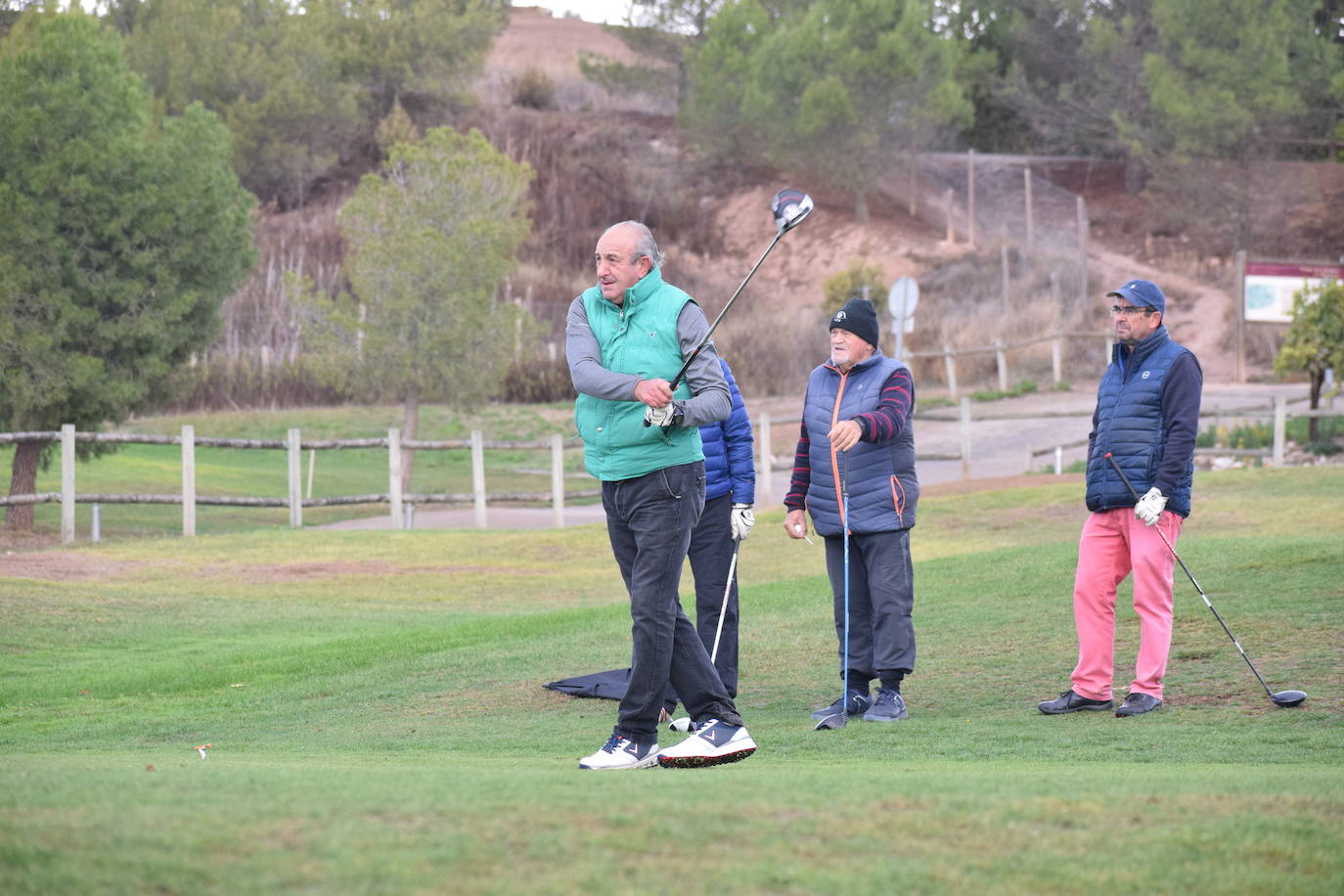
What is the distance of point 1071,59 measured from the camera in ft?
215

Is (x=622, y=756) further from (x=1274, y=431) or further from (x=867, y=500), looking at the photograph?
(x=1274, y=431)

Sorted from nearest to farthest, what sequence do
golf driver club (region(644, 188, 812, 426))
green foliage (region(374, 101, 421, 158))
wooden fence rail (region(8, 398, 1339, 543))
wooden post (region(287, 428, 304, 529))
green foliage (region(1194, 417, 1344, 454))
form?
golf driver club (region(644, 188, 812, 426)), wooden fence rail (region(8, 398, 1339, 543)), wooden post (region(287, 428, 304, 529)), green foliage (region(1194, 417, 1344, 454)), green foliage (region(374, 101, 421, 158))

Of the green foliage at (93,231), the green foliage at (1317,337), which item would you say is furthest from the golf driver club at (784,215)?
the green foliage at (1317,337)

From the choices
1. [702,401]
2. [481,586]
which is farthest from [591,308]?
[481,586]

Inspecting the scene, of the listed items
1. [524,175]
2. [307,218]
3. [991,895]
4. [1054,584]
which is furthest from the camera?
[307,218]

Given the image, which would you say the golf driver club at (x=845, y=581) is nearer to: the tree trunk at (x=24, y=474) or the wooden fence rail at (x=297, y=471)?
the wooden fence rail at (x=297, y=471)

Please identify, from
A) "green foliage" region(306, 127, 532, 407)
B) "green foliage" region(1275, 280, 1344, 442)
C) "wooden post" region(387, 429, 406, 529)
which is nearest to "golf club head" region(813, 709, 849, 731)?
"wooden post" region(387, 429, 406, 529)

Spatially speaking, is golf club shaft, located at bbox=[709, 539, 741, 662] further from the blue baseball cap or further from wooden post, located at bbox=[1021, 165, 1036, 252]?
wooden post, located at bbox=[1021, 165, 1036, 252]

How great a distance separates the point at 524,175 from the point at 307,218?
87.7 feet

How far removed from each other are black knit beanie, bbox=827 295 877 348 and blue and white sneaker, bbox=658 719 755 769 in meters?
2.59

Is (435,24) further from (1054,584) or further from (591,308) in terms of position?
(591,308)

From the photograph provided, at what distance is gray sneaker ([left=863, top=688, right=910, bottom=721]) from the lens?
8117 millimetres

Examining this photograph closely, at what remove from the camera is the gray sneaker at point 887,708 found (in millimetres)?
8117

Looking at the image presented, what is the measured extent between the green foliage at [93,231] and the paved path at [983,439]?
434 centimetres
